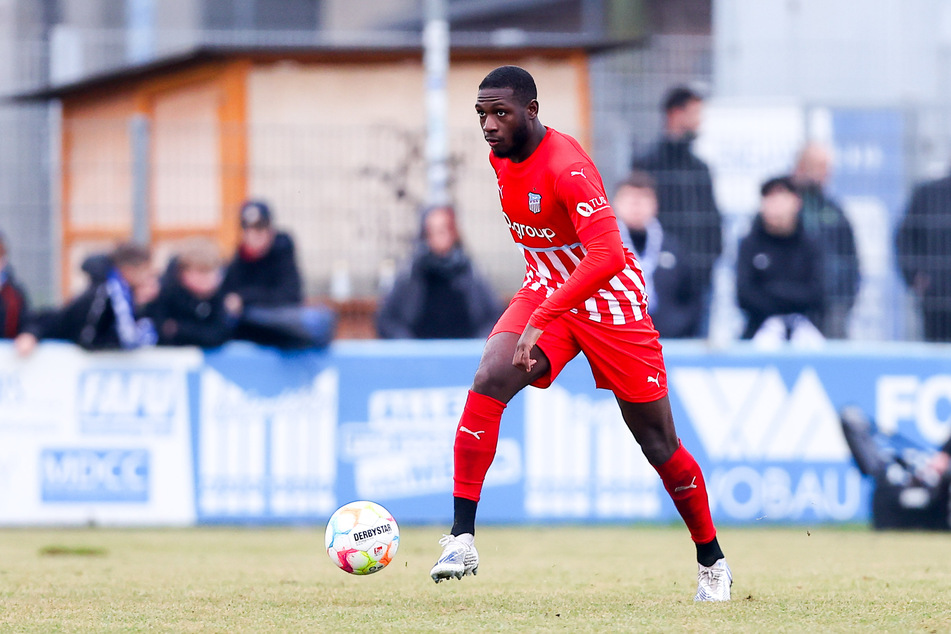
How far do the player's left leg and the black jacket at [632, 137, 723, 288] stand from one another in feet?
18.0

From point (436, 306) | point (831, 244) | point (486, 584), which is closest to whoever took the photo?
point (486, 584)

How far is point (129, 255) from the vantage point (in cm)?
1087

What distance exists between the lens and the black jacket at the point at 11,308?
11398 millimetres

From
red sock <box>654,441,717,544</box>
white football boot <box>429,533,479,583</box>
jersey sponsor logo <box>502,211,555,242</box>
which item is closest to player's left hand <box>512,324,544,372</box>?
jersey sponsor logo <box>502,211,555,242</box>

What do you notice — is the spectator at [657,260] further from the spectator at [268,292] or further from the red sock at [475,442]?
the red sock at [475,442]

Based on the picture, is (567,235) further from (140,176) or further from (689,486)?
(140,176)

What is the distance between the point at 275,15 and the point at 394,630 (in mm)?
15231

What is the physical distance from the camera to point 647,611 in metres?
5.90

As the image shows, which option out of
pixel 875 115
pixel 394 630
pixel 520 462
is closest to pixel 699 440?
pixel 520 462

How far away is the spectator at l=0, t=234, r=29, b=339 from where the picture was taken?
11.4 metres

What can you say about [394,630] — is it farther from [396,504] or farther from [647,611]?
[396,504]

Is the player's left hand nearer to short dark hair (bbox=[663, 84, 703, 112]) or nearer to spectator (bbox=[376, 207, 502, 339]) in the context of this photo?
spectator (bbox=[376, 207, 502, 339])

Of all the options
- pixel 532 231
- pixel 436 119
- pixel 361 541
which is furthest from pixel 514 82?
pixel 436 119

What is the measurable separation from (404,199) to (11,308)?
3.16m
